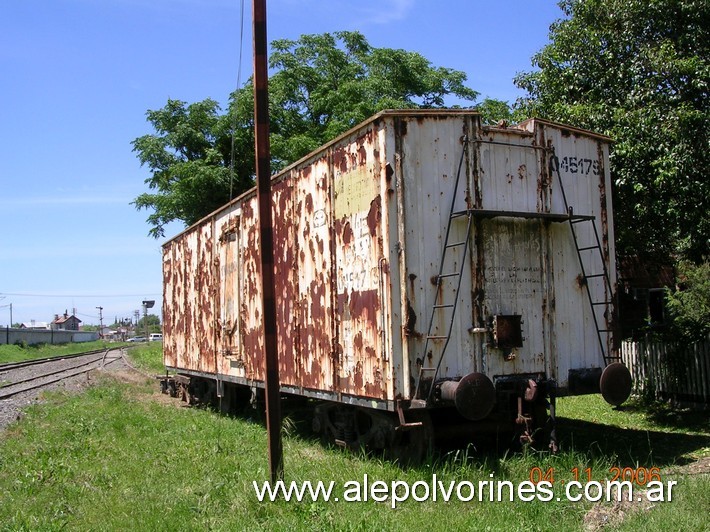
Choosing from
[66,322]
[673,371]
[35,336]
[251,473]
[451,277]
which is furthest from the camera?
[66,322]

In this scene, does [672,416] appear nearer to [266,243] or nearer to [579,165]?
[579,165]

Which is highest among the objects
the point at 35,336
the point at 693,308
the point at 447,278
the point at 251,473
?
the point at 447,278

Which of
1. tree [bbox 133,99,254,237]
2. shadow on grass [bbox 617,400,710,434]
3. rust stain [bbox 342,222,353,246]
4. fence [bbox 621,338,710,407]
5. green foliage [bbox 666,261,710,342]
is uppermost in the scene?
tree [bbox 133,99,254,237]

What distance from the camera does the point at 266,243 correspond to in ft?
23.3

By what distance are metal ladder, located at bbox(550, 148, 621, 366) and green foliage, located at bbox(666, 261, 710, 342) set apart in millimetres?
4073

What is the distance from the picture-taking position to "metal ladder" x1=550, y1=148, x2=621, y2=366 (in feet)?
27.8

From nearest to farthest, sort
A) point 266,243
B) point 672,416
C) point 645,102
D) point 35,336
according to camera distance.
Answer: point 266,243
point 645,102
point 672,416
point 35,336

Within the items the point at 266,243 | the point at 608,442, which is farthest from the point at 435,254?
the point at 608,442

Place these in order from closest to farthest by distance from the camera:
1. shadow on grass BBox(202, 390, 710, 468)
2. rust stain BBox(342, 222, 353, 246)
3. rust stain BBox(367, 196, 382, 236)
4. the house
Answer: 1. rust stain BBox(367, 196, 382, 236)
2. shadow on grass BBox(202, 390, 710, 468)
3. rust stain BBox(342, 222, 353, 246)
4. the house

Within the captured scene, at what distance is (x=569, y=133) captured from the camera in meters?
8.71

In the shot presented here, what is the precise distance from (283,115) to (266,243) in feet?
60.6

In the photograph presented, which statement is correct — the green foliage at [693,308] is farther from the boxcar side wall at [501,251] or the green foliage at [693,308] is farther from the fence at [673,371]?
the boxcar side wall at [501,251]

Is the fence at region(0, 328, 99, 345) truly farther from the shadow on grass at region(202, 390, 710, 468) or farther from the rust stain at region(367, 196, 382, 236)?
the rust stain at region(367, 196, 382, 236)
